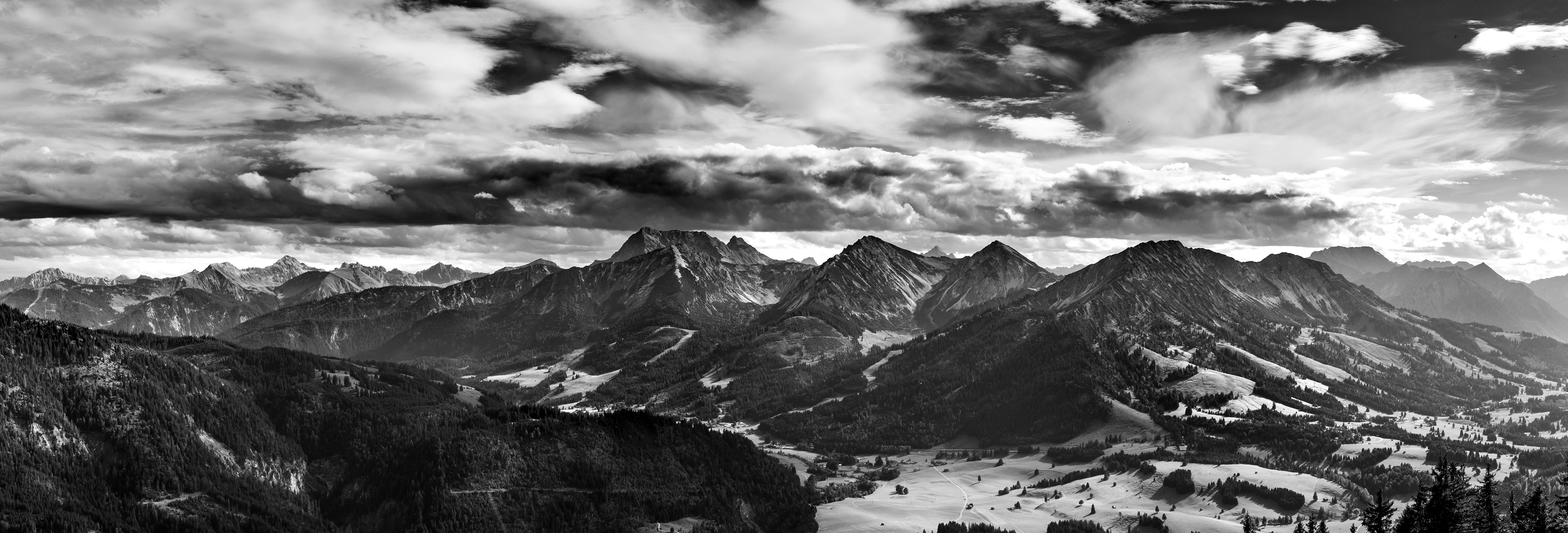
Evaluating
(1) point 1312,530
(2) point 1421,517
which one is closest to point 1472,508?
(2) point 1421,517

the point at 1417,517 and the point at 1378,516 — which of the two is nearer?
the point at 1417,517

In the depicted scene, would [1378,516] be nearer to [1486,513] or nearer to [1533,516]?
[1486,513]

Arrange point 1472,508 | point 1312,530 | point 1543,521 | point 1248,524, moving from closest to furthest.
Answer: point 1543,521 < point 1472,508 < point 1312,530 < point 1248,524

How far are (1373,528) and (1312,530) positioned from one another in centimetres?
1829

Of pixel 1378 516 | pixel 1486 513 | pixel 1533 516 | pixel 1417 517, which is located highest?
pixel 1533 516

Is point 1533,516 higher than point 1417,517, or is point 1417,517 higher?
point 1533,516

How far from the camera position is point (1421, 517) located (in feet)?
470

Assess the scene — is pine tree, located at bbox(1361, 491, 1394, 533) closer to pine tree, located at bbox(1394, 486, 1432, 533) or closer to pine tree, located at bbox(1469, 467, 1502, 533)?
pine tree, located at bbox(1394, 486, 1432, 533)

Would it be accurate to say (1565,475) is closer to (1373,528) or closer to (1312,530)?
(1373,528)

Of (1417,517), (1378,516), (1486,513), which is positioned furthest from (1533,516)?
(1378,516)

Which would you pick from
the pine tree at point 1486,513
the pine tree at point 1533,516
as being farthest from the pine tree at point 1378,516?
the pine tree at point 1533,516

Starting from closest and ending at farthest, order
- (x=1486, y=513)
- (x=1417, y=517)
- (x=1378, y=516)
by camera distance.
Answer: (x=1486, y=513) < (x=1417, y=517) < (x=1378, y=516)

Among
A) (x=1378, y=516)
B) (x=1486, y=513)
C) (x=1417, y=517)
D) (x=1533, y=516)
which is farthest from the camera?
(x=1378, y=516)

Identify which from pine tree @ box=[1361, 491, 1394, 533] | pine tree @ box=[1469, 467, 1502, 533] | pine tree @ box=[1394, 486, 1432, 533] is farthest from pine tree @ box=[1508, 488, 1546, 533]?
pine tree @ box=[1361, 491, 1394, 533]
